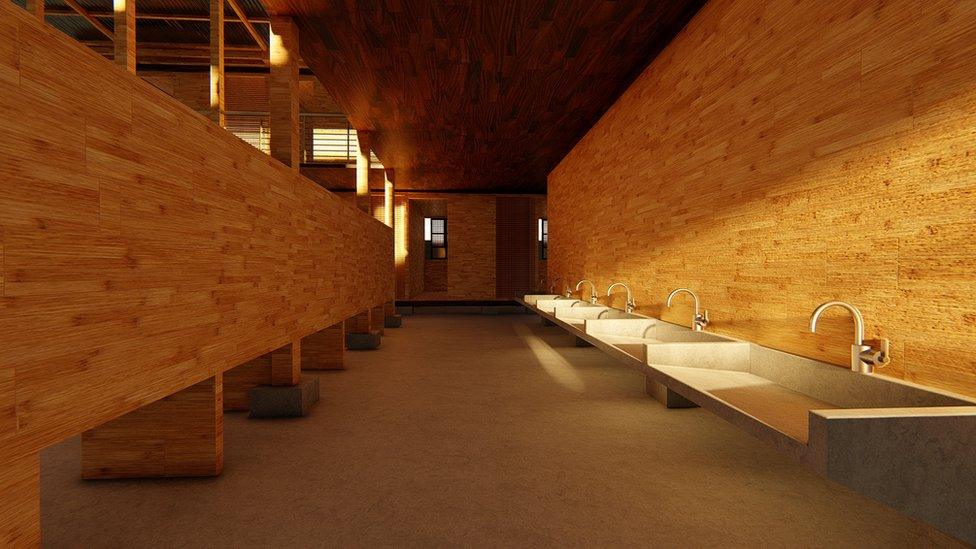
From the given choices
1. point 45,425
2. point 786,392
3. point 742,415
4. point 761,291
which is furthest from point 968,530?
point 45,425

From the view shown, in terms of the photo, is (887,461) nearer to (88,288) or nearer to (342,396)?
(88,288)

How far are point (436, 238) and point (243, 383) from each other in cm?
1040

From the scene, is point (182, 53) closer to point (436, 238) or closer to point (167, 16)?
point (167, 16)

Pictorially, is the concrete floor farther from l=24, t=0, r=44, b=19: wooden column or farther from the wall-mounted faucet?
the wall-mounted faucet

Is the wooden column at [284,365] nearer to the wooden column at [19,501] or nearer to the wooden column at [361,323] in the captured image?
the wooden column at [19,501]

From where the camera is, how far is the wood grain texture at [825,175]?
1630mm

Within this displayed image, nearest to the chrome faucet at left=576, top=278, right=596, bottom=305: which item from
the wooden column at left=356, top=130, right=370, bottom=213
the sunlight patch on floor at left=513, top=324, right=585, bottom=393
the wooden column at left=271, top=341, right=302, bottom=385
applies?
the sunlight patch on floor at left=513, top=324, right=585, bottom=393

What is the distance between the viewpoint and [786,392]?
2.13 m

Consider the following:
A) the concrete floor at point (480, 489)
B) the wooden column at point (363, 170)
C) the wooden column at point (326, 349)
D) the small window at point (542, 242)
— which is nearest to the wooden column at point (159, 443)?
the concrete floor at point (480, 489)

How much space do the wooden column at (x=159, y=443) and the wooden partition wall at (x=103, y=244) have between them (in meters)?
0.37

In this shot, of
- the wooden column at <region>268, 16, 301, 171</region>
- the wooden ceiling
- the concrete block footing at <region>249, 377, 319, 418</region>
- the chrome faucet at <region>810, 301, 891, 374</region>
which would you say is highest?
the wooden ceiling

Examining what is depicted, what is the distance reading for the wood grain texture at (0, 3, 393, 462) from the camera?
1.26 meters

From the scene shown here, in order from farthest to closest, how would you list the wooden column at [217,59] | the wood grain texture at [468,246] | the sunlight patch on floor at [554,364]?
1. the wood grain texture at [468,246]
2. the sunlight patch on floor at [554,364]
3. the wooden column at [217,59]

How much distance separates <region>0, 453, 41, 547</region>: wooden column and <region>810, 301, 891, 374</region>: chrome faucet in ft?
8.93
